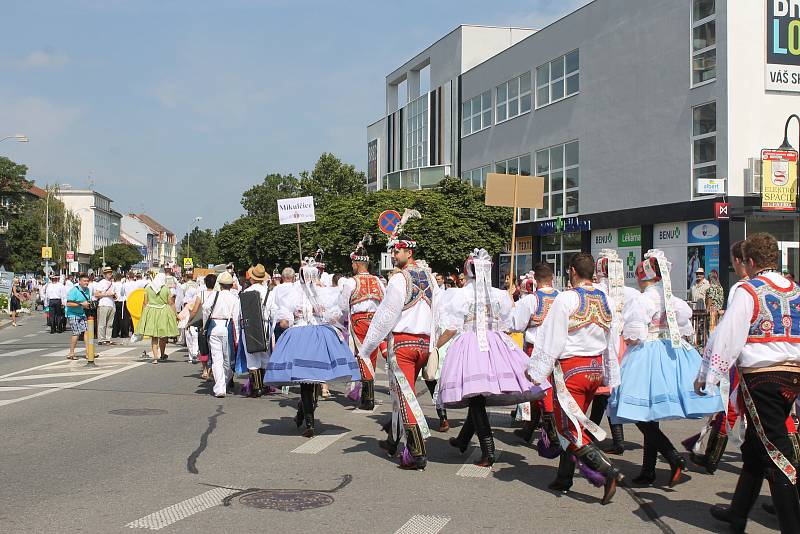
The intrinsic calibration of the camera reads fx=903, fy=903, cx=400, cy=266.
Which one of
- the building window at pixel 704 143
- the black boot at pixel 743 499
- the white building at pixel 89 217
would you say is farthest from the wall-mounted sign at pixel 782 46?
the white building at pixel 89 217

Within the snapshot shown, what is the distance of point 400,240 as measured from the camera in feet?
26.9

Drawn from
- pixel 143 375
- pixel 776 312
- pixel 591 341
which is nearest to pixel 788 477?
pixel 776 312

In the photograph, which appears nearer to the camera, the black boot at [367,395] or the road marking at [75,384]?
the black boot at [367,395]

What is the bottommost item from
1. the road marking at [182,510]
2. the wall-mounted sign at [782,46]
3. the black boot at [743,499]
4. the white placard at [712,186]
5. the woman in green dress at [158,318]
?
the road marking at [182,510]

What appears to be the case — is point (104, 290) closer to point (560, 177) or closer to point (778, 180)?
point (778, 180)

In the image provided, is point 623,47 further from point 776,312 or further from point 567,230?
point 776,312

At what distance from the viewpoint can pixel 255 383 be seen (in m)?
12.8

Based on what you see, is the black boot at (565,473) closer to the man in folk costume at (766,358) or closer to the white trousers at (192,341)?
the man in folk costume at (766,358)

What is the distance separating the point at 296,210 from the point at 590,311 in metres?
14.9

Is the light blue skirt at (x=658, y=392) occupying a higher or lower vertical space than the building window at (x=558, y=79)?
lower

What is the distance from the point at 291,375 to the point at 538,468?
2.59 meters

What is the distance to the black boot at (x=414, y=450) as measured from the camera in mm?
7676

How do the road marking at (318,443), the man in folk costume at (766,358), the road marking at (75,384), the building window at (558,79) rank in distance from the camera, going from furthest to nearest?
the building window at (558,79)
the road marking at (75,384)
the road marking at (318,443)
the man in folk costume at (766,358)

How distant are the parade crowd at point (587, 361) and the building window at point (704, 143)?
1857 cm
